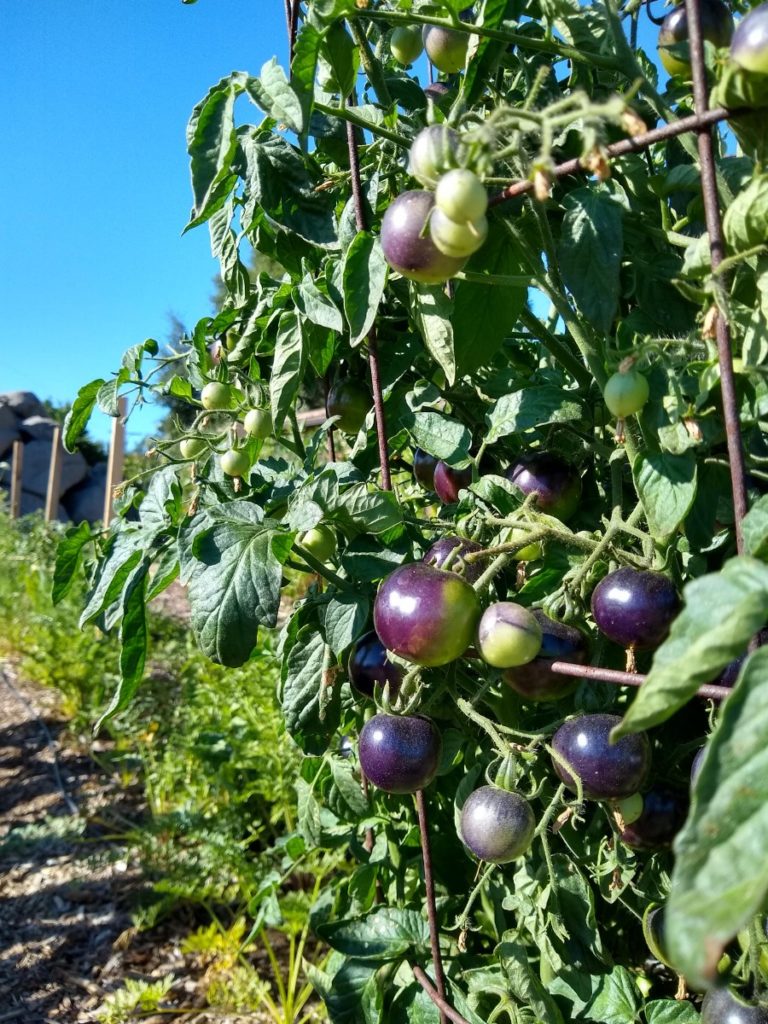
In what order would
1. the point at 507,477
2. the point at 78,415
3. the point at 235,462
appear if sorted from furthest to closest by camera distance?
the point at 78,415, the point at 235,462, the point at 507,477

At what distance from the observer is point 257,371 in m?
1.10

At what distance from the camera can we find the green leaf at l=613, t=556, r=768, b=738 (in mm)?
361

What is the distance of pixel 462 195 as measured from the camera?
0.49 m

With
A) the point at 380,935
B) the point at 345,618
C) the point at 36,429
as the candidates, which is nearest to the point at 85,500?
the point at 36,429

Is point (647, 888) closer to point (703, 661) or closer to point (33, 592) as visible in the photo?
point (703, 661)

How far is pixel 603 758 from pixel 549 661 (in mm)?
87

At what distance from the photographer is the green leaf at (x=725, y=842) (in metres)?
0.32

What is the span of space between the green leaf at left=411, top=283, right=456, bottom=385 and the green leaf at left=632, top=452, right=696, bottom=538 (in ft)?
0.69

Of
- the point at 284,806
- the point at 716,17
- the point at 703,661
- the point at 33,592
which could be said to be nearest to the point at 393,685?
the point at 703,661

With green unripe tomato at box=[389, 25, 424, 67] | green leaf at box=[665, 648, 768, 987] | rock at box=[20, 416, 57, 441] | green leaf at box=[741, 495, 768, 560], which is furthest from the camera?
rock at box=[20, 416, 57, 441]

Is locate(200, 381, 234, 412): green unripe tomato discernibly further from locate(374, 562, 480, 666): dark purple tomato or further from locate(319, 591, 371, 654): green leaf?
locate(374, 562, 480, 666): dark purple tomato

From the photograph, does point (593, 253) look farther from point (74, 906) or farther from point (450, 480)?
point (74, 906)

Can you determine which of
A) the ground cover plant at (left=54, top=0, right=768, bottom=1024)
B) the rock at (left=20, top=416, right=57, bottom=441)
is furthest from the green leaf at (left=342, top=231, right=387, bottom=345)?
the rock at (left=20, top=416, right=57, bottom=441)

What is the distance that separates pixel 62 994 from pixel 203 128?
76.0 inches
